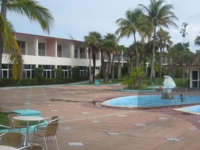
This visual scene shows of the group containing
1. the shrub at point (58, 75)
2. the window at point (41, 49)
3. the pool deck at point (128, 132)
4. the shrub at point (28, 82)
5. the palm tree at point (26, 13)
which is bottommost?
the pool deck at point (128, 132)

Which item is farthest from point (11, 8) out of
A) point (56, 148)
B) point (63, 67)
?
point (63, 67)

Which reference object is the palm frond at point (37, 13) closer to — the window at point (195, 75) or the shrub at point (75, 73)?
the window at point (195, 75)

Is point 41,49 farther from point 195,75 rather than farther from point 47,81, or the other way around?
point 195,75

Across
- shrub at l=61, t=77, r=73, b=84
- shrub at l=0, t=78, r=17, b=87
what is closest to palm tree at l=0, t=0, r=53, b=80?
shrub at l=0, t=78, r=17, b=87

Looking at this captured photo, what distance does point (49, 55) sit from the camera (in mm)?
48031

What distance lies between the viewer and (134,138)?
9062mm

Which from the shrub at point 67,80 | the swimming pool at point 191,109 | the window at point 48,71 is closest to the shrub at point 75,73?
the shrub at point 67,80

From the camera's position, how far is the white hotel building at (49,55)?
4369 centimetres

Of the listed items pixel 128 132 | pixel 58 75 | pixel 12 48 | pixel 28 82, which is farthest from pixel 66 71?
pixel 128 132

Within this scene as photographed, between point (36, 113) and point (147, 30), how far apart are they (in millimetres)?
28533

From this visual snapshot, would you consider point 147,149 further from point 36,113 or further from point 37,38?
point 37,38

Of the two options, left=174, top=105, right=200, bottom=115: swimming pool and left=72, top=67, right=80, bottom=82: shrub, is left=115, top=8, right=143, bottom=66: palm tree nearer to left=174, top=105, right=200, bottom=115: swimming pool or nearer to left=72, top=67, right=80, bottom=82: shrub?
left=72, top=67, right=80, bottom=82: shrub

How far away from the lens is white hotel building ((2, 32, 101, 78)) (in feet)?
143

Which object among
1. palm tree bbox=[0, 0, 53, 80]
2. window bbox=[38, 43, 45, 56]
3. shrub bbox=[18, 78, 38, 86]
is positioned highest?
window bbox=[38, 43, 45, 56]
